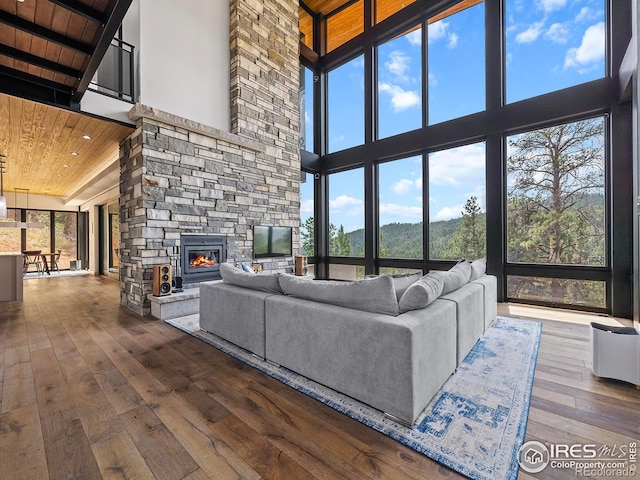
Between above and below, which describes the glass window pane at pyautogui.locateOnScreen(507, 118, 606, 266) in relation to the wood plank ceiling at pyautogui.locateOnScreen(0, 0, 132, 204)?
below

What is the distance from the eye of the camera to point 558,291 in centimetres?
438

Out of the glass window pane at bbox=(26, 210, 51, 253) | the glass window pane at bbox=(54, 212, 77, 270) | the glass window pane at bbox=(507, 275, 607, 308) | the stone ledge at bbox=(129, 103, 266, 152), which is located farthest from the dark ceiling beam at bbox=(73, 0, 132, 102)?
the glass window pane at bbox=(54, 212, 77, 270)

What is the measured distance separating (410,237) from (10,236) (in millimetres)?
12126

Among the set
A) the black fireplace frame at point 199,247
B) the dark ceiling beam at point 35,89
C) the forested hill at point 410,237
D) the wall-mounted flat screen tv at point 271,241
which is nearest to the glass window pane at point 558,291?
the forested hill at point 410,237

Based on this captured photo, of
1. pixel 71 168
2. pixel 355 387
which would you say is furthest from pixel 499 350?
pixel 71 168

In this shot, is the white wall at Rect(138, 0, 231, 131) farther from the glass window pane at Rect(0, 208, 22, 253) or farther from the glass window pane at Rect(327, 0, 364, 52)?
the glass window pane at Rect(0, 208, 22, 253)

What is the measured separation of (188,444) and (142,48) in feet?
16.4

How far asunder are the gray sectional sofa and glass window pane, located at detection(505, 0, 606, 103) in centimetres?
386

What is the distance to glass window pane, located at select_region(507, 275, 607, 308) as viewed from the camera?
4.12 metres

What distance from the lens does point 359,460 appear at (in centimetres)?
139

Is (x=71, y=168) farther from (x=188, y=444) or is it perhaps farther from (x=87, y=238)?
(x=188, y=444)

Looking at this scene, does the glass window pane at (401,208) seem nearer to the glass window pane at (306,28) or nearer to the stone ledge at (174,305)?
the stone ledge at (174,305)

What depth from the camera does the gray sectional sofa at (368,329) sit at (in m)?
1.65

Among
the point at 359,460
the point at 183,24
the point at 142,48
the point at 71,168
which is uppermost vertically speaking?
the point at 183,24
